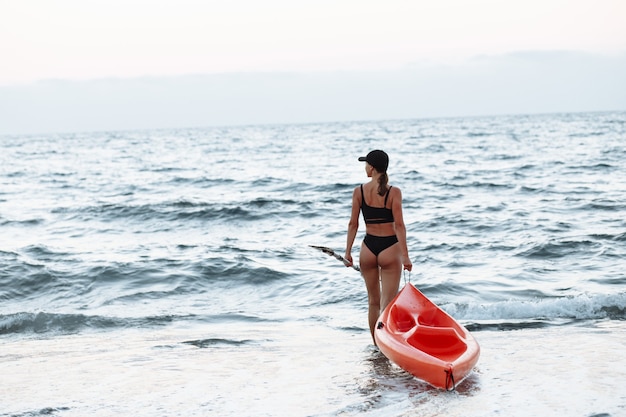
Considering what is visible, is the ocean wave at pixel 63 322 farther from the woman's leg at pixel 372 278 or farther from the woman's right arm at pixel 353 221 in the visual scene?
the woman's right arm at pixel 353 221

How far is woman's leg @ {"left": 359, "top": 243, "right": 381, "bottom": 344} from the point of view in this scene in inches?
279

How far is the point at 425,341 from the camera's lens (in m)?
6.54

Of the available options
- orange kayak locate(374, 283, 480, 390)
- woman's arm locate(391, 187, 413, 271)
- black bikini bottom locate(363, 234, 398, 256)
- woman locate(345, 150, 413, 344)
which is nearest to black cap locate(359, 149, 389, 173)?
woman locate(345, 150, 413, 344)

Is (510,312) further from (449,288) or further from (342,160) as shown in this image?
(342,160)

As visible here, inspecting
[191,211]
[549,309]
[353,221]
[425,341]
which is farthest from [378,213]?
[191,211]

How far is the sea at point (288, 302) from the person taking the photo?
5.85m

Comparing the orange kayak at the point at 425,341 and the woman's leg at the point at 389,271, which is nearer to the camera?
the orange kayak at the point at 425,341

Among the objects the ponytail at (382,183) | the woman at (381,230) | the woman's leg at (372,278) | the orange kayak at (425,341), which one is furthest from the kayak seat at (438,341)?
the ponytail at (382,183)

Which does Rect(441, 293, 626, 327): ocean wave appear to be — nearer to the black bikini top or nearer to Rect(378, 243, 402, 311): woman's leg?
Rect(378, 243, 402, 311): woman's leg

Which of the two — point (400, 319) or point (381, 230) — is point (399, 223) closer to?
point (381, 230)

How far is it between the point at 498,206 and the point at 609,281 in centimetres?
901

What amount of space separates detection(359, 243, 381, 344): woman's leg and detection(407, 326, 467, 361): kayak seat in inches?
31.7

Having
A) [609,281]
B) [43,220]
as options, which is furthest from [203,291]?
[43,220]

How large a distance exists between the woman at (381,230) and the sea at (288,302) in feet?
2.54
